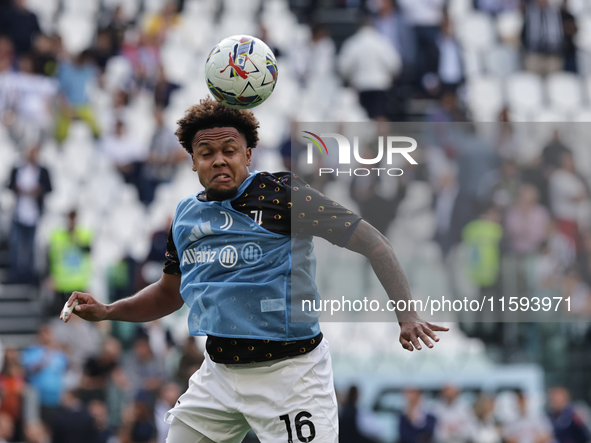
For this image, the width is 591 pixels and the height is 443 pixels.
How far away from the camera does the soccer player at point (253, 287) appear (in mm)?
4215

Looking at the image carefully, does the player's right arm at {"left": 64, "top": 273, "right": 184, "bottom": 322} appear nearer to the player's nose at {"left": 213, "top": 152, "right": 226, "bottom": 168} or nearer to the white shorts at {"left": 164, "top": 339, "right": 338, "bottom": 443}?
the white shorts at {"left": 164, "top": 339, "right": 338, "bottom": 443}

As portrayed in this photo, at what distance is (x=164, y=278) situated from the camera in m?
4.88

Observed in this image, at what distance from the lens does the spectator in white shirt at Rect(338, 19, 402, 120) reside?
45.2 feet

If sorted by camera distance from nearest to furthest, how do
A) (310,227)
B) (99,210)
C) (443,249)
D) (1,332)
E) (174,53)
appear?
(310,227)
(443,249)
(1,332)
(99,210)
(174,53)

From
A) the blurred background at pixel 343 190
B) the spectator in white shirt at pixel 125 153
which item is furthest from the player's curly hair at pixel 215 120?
the spectator in white shirt at pixel 125 153

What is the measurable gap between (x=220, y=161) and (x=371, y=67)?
9867mm

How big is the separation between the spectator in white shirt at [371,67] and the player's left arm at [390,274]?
378 inches

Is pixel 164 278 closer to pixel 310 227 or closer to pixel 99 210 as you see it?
pixel 310 227

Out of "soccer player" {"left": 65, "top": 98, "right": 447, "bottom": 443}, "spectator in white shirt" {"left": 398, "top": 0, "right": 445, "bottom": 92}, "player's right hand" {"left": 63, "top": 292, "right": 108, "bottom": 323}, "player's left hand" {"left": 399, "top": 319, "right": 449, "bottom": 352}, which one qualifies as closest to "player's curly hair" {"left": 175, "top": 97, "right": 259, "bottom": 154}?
"soccer player" {"left": 65, "top": 98, "right": 447, "bottom": 443}

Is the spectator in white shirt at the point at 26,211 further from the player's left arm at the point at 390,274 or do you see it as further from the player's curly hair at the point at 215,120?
the player's left arm at the point at 390,274

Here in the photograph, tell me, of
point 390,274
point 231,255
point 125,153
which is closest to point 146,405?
point 125,153

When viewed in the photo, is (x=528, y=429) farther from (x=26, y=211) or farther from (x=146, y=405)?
(x=26, y=211)

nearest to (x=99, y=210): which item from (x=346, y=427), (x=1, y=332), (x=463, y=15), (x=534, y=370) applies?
(x=1, y=332)

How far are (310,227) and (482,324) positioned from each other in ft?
21.5
